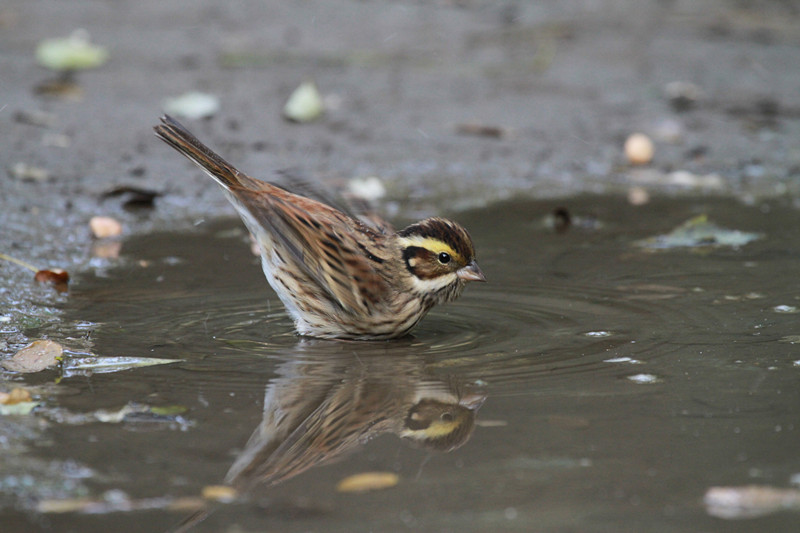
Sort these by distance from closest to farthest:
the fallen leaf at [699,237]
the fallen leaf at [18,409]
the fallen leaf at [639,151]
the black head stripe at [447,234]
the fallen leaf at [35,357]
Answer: the fallen leaf at [18,409]
the fallen leaf at [35,357]
the black head stripe at [447,234]
the fallen leaf at [699,237]
the fallen leaf at [639,151]

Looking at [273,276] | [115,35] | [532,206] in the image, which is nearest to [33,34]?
[115,35]

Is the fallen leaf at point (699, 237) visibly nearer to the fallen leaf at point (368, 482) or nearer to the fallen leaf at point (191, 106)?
the fallen leaf at point (368, 482)

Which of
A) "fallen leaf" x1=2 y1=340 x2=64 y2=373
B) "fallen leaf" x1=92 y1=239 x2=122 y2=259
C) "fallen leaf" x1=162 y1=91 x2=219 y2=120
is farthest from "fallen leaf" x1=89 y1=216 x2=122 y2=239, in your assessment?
"fallen leaf" x1=2 y1=340 x2=64 y2=373

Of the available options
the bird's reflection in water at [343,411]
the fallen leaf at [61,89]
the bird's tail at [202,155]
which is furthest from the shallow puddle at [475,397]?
→ the fallen leaf at [61,89]

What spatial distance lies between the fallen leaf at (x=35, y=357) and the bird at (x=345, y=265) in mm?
1360

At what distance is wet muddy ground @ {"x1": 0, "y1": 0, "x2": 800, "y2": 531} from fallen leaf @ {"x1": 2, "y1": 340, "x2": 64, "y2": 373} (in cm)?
18

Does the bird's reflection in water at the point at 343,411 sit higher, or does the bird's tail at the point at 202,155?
the bird's tail at the point at 202,155

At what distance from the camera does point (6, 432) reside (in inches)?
161

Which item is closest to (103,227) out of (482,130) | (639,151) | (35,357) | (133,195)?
(133,195)

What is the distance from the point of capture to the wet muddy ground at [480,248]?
3.80 metres

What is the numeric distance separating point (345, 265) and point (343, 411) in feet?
4.79

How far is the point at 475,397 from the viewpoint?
4.63 m

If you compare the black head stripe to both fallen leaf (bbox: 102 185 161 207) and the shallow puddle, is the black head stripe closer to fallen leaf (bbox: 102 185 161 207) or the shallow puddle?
the shallow puddle

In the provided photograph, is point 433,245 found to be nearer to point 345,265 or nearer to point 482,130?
point 345,265
